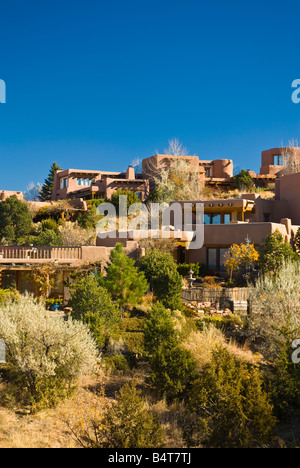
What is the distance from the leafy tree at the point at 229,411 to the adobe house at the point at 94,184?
126 feet

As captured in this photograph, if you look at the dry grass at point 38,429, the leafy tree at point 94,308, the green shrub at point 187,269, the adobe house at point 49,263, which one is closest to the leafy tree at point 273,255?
the green shrub at point 187,269

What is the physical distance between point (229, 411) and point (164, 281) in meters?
10.9

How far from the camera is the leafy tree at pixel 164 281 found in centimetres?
2122

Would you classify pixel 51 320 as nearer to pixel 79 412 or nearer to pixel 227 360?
pixel 79 412

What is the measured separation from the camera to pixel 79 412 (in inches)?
435

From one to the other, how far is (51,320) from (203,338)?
5.99 m

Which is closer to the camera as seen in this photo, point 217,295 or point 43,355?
point 43,355

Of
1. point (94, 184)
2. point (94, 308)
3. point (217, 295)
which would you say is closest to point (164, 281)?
point (217, 295)

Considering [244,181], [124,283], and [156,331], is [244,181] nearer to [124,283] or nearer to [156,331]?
[124,283]

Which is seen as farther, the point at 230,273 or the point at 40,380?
the point at 230,273

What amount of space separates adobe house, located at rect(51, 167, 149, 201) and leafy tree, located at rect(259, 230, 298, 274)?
2683 cm

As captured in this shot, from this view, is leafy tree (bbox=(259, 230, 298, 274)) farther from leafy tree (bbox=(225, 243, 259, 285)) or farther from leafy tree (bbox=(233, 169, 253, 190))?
leafy tree (bbox=(233, 169, 253, 190))

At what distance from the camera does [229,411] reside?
10789 mm

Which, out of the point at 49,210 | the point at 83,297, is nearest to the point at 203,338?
the point at 83,297
